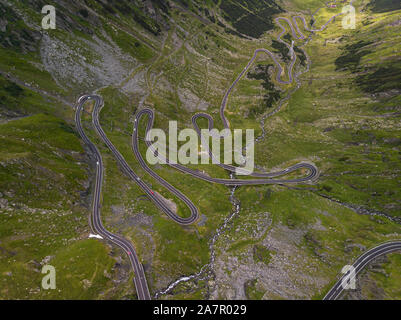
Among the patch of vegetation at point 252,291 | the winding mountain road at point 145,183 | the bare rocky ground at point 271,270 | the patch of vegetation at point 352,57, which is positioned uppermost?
the patch of vegetation at point 352,57

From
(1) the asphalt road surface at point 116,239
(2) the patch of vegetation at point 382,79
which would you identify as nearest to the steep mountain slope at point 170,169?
(2) the patch of vegetation at point 382,79

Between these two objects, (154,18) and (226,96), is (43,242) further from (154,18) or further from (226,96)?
(154,18)

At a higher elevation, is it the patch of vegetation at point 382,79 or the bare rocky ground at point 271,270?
the patch of vegetation at point 382,79

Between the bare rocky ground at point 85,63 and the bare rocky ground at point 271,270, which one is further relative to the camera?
the bare rocky ground at point 85,63

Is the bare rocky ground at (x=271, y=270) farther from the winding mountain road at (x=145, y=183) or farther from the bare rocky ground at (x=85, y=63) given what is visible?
the bare rocky ground at (x=85, y=63)

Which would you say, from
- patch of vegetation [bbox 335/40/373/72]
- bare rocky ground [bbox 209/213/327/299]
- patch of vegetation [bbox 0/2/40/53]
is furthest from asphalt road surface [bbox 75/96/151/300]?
patch of vegetation [bbox 335/40/373/72]

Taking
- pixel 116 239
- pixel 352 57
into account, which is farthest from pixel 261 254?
pixel 352 57

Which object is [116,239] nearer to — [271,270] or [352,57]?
[271,270]

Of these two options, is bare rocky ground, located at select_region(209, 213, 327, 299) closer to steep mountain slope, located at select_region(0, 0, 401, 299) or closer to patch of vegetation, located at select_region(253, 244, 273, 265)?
steep mountain slope, located at select_region(0, 0, 401, 299)

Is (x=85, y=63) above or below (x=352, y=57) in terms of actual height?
below

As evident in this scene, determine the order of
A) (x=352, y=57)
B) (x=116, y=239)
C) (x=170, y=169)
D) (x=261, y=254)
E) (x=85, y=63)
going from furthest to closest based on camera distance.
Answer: (x=352, y=57), (x=85, y=63), (x=170, y=169), (x=261, y=254), (x=116, y=239)
